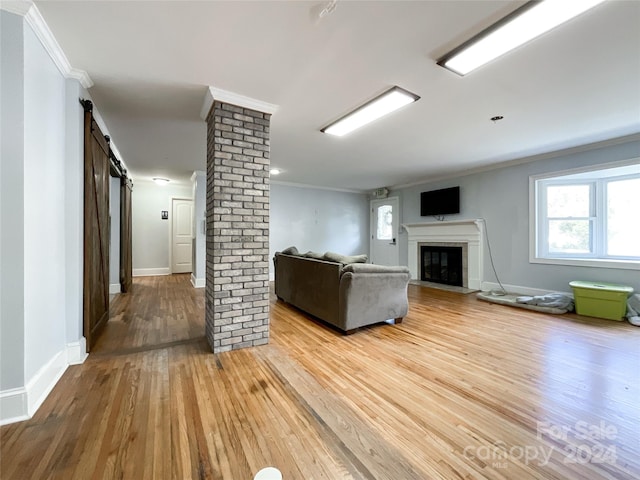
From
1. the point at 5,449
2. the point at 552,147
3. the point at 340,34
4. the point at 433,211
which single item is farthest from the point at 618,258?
the point at 5,449

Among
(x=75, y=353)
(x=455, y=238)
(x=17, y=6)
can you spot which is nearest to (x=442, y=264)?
(x=455, y=238)

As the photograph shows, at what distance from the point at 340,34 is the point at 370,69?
479 millimetres

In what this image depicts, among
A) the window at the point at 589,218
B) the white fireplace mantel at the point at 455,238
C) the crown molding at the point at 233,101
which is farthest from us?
the white fireplace mantel at the point at 455,238

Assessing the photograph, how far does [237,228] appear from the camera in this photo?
2.62m

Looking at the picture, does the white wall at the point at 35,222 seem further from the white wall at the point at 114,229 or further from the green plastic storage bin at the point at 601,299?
the green plastic storage bin at the point at 601,299

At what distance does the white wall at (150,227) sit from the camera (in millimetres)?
6902

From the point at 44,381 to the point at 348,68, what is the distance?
3.14 m

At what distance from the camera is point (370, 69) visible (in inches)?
86.1

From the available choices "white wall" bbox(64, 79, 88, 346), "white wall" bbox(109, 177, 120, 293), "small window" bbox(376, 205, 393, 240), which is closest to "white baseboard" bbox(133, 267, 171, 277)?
"white wall" bbox(109, 177, 120, 293)

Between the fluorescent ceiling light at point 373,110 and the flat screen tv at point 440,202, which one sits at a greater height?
the fluorescent ceiling light at point 373,110

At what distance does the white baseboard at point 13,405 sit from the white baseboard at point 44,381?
0.9 inches

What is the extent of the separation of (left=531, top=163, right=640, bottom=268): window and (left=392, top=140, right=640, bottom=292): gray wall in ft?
0.46

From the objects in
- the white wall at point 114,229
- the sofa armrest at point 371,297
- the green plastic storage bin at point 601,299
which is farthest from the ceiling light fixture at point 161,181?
the green plastic storage bin at point 601,299

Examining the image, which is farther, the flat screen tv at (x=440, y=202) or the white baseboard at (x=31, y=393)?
the flat screen tv at (x=440, y=202)
